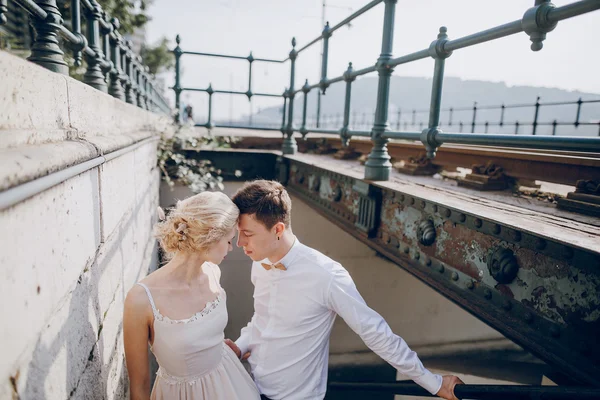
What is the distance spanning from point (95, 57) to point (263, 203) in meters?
1.37

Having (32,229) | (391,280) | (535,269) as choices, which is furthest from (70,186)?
(391,280)

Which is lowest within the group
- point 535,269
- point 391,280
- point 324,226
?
point 391,280

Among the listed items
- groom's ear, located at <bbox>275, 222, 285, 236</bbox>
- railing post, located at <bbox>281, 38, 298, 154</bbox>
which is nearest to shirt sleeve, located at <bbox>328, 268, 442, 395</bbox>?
groom's ear, located at <bbox>275, 222, 285, 236</bbox>

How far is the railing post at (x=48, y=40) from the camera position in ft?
5.78

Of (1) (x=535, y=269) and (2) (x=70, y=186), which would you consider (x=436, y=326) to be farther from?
(2) (x=70, y=186)

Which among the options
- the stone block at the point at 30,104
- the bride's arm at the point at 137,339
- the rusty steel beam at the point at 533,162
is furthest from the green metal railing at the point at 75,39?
the rusty steel beam at the point at 533,162

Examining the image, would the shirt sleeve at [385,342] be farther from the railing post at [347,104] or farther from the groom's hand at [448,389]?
the railing post at [347,104]

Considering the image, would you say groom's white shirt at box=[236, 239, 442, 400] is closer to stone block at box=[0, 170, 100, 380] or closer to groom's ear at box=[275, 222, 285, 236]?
groom's ear at box=[275, 222, 285, 236]

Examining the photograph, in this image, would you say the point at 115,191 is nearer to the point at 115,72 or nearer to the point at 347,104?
the point at 115,72

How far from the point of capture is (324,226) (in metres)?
7.08

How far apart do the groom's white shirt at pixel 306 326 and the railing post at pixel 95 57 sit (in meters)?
1.54

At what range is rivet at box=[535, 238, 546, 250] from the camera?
176 centimetres

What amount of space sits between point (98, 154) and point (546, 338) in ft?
6.53

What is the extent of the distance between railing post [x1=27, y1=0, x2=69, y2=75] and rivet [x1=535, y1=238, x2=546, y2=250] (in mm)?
2139
